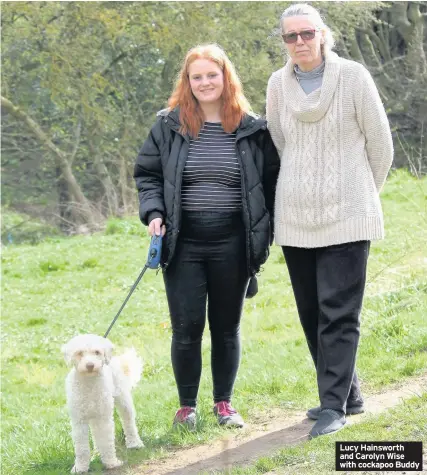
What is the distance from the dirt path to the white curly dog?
222 millimetres

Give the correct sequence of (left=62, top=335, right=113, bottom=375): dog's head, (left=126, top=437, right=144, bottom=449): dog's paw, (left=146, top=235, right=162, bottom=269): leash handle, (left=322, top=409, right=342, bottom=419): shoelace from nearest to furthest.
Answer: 1. (left=62, top=335, right=113, bottom=375): dog's head
2. (left=322, top=409, right=342, bottom=419): shoelace
3. (left=146, top=235, right=162, bottom=269): leash handle
4. (left=126, top=437, right=144, bottom=449): dog's paw

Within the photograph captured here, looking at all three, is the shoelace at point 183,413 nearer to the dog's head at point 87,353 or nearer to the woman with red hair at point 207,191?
the woman with red hair at point 207,191

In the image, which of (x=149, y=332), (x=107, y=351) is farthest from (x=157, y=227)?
(x=149, y=332)

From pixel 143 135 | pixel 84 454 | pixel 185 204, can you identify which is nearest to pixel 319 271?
pixel 185 204

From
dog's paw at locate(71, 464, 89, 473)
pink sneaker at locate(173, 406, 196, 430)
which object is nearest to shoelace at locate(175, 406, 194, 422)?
pink sneaker at locate(173, 406, 196, 430)

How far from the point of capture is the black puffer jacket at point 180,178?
4551mm

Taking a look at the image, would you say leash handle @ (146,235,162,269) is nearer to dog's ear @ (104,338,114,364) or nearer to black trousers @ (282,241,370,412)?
dog's ear @ (104,338,114,364)

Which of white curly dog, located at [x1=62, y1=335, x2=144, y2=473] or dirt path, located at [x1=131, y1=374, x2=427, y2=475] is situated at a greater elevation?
white curly dog, located at [x1=62, y1=335, x2=144, y2=473]

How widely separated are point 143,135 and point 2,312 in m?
10.1

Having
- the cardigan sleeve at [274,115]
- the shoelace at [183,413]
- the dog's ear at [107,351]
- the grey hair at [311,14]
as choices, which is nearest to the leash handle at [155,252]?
the dog's ear at [107,351]

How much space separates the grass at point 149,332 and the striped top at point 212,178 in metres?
1.25

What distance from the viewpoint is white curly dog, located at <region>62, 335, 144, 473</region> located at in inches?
166

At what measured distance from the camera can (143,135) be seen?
20.3 metres

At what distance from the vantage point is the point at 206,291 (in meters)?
4.78
